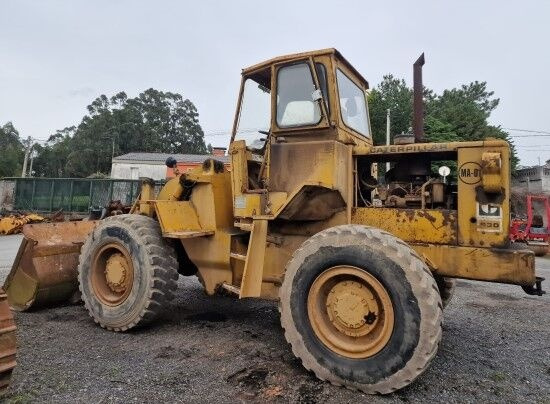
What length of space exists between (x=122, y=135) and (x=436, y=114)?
4997 cm

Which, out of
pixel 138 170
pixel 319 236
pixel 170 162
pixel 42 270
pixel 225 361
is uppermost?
pixel 138 170

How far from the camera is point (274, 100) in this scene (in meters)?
4.49

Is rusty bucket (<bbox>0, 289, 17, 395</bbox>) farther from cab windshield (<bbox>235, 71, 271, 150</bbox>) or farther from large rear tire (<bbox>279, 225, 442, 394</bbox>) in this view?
cab windshield (<bbox>235, 71, 271, 150</bbox>)

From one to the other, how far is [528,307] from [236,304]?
14.5 feet

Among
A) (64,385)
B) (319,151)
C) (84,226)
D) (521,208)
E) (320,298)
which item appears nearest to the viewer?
(64,385)

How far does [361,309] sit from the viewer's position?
10.8 feet

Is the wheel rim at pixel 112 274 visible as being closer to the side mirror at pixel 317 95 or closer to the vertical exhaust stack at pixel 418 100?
the side mirror at pixel 317 95

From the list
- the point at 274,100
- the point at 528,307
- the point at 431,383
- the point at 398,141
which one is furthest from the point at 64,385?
the point at 528,307

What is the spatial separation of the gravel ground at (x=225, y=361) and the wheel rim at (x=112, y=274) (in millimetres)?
396

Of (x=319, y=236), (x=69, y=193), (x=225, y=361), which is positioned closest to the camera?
(x=319, y=236)

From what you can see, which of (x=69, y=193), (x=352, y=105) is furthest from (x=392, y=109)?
(x=352, y=105)

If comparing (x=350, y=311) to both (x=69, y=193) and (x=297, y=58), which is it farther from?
(x=69, y=193)

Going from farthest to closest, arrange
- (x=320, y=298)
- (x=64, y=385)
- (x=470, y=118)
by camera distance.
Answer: (x=470, y=118)
(x=320, y=298)
(x=64, y=385)

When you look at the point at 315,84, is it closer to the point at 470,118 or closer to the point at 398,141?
the point at 398,141
